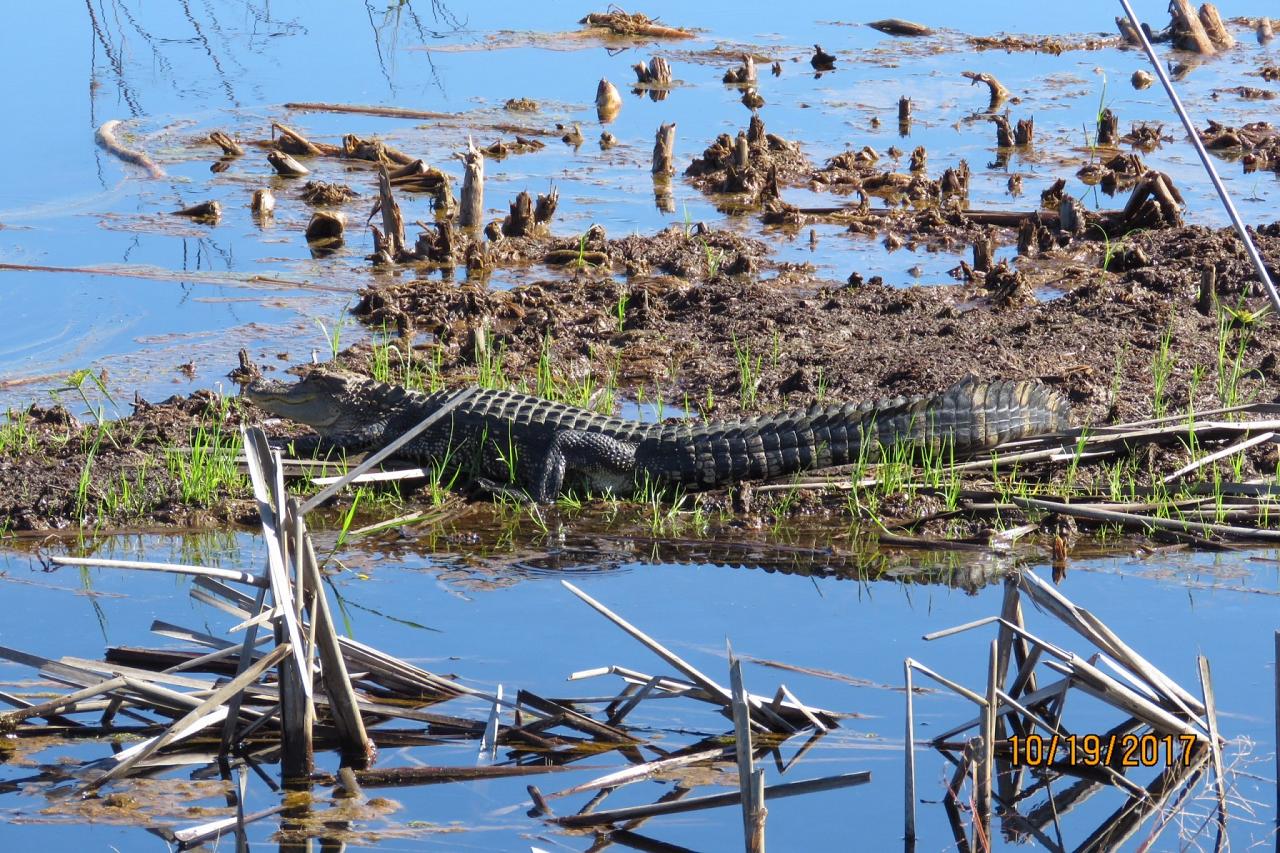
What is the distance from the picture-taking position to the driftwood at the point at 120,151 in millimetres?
11516

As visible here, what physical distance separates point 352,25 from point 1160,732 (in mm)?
13682

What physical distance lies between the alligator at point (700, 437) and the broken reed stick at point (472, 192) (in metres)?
3.28

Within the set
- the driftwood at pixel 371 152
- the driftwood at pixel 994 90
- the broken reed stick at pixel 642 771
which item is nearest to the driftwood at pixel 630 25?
the driftwood at pixel 994 90

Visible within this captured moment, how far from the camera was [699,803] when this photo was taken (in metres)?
3.88

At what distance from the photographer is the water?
13.7ft

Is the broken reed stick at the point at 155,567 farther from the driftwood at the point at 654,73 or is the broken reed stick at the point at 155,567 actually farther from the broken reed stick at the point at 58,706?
the driftwood at the point at 654,73

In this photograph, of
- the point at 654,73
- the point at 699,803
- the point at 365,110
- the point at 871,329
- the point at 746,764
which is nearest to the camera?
the point at 746,764

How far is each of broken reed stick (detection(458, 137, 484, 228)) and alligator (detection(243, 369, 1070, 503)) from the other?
3.28 m

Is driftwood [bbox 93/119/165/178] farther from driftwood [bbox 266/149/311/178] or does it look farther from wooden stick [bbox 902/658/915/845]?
wooden stick [bbox 902/658/915/845]

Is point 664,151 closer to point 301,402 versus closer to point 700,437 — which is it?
point 301,402

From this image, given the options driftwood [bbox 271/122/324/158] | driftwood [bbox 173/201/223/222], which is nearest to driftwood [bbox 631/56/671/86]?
driftwood [bbox 271/122/324/158]

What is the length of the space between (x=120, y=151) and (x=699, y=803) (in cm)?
936

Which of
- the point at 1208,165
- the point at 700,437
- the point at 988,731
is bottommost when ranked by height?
the point at 700,437

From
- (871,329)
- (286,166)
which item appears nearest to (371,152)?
(286,166)
